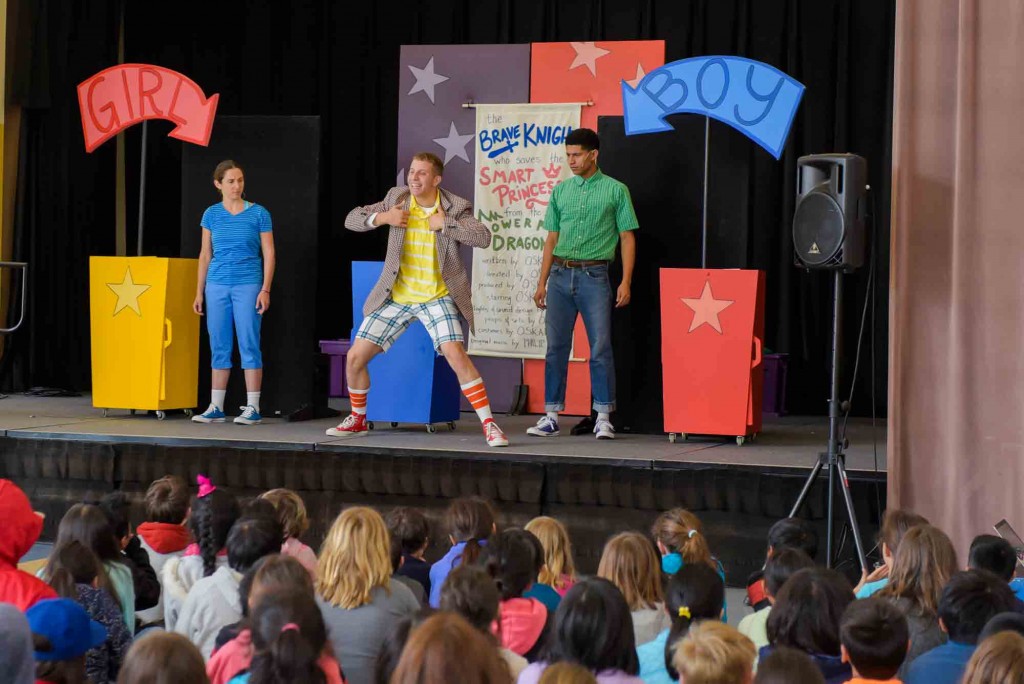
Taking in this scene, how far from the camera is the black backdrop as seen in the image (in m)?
8.29

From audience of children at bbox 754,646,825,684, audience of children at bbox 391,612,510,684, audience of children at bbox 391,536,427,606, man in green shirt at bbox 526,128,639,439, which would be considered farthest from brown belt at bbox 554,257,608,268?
audience of children at bbox 391,612,510,684

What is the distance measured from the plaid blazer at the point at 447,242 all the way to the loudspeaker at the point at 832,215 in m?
1.72

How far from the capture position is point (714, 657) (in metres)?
2.27

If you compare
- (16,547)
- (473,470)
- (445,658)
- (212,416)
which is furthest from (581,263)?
(445,658)

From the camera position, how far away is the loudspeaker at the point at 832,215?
498 centimetres

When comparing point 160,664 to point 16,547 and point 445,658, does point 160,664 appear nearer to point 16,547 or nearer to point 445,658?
point 445,658

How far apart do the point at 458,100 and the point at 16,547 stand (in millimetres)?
5790

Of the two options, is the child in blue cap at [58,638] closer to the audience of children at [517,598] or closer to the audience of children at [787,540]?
the audience of children at [517,598]

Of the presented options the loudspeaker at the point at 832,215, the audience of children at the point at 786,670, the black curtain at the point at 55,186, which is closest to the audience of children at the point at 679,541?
the loudspeaker at the point at 832,215

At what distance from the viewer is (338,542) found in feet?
10.4

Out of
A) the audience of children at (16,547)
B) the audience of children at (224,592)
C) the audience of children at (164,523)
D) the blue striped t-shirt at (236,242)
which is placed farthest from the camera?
the blue striped t-shirt at (236,242)

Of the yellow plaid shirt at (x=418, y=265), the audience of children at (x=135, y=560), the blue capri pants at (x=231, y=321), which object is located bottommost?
the audience of children at (x=135, y=560)

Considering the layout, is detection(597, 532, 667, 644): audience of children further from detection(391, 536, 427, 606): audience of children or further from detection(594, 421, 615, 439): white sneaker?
detection(594, 421, 615, 439): white sneaker

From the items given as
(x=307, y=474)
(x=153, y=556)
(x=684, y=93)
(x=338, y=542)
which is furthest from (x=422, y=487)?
(x=338, y=542)
